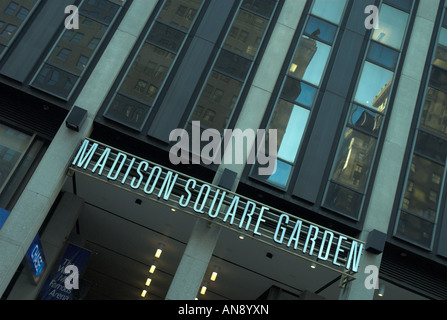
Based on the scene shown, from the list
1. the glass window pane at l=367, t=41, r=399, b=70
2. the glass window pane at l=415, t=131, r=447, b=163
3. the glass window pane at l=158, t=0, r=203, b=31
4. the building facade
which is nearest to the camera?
the building facade

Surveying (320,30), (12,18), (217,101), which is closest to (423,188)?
(320,30)

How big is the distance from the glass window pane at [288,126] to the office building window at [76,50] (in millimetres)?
8466

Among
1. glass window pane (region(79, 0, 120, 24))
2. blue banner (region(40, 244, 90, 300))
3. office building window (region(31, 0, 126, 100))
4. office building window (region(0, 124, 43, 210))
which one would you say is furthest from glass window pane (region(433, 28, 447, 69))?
blue banner (region(40, 244, 90, 300))

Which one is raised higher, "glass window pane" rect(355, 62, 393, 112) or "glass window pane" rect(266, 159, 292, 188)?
"glass window pane" rect(355, 62, 393, 112)

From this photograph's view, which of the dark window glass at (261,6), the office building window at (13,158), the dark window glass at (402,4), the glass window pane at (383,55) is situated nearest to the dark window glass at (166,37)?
the dark window glass at (261,6)

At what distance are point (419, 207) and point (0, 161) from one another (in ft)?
57.6

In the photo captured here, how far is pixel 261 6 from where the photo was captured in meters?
21.6

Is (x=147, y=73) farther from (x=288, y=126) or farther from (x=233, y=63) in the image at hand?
(x=288, y=126)

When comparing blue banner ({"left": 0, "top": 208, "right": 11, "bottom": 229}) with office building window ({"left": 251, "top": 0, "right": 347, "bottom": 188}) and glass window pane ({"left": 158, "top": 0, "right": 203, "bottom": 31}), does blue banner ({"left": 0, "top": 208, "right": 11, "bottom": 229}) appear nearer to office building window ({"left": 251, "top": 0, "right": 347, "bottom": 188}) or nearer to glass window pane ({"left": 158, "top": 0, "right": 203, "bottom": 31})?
office building window ({"left": 251, "top": 0, "right": 347, "bottom": 188})

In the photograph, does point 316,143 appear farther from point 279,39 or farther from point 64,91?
point 64,91

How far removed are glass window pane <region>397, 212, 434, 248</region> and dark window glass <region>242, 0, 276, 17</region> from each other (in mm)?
11220

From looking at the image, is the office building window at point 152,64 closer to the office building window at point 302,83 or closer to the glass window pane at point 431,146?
the office building window at point 302,83

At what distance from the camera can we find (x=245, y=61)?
800 inches

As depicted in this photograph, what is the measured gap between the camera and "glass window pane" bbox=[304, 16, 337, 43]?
2160 cm
